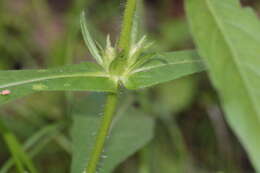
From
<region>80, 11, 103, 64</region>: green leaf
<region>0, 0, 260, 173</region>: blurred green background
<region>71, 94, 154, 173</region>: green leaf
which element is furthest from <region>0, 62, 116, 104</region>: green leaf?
<region>0, 0, 260, 173</region>: blurred green background

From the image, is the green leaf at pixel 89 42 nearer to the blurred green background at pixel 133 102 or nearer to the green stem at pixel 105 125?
the green stem at pixel 105 125

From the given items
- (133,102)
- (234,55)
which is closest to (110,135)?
(133,102)

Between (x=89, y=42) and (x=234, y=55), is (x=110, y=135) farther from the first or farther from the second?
(x=234, y=55)

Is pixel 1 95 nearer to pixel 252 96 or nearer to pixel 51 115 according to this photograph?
pixel 252 96

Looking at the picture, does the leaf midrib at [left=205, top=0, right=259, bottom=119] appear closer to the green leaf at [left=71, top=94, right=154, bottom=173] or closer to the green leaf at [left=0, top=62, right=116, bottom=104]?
the green leaf at [left=0, top=62, right=116, bottom=104]

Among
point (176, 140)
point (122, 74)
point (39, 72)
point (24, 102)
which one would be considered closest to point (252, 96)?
point (122, 74)

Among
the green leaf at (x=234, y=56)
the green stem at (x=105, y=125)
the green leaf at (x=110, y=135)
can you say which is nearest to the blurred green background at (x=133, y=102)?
the green leaf at (x=110, y=135)
